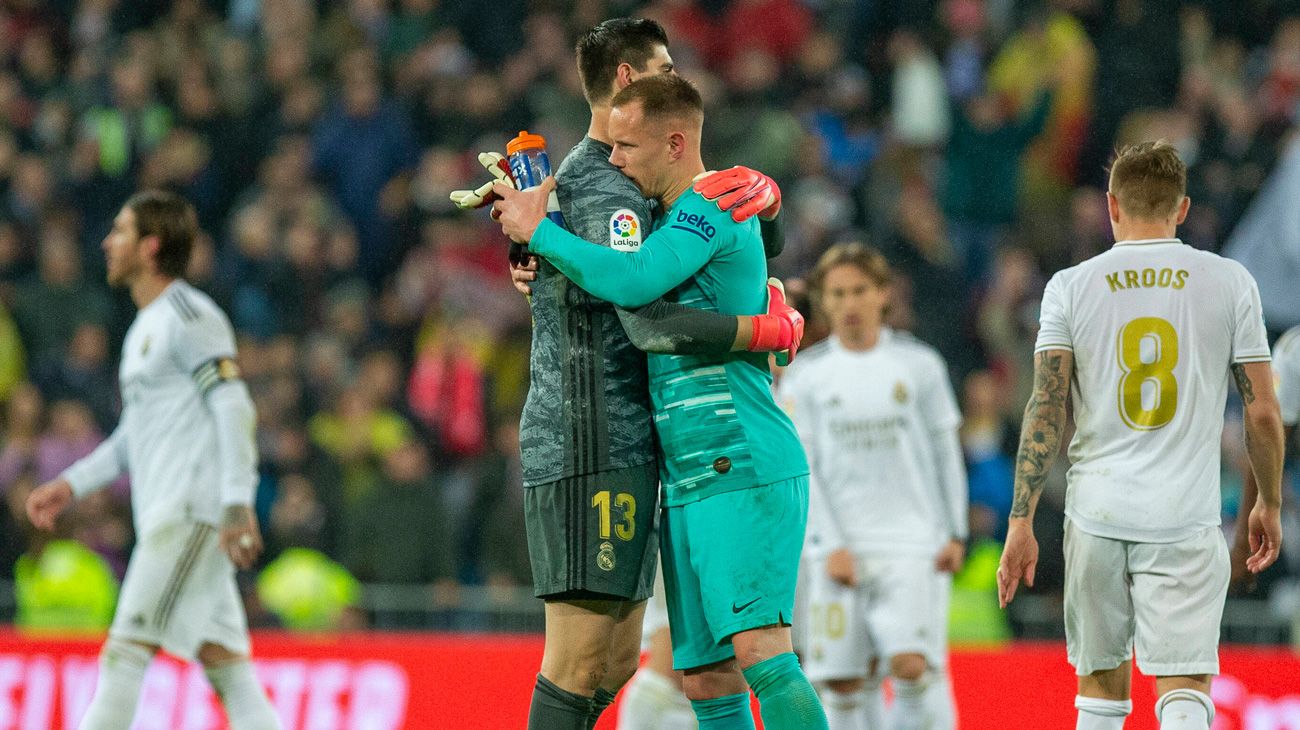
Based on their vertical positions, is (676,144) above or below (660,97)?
below

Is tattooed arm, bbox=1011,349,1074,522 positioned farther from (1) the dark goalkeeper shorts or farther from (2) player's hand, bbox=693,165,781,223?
(1) the dark goalkeeper shorts

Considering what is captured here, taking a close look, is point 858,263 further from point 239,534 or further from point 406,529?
point 406,529

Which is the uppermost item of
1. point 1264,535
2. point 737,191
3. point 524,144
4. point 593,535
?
point 524,144

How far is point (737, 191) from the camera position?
195 inches

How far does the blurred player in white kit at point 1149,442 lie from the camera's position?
532 centimetres

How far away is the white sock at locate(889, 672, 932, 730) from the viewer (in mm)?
7586

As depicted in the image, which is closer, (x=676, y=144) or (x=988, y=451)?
(x=676, y=144)

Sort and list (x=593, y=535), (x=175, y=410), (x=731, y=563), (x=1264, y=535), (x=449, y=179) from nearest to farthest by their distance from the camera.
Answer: (x=731, y=563) → (x=593, y=535) → (x=1264, y=535) → (x=175, y=410) → (x=449, y=179)

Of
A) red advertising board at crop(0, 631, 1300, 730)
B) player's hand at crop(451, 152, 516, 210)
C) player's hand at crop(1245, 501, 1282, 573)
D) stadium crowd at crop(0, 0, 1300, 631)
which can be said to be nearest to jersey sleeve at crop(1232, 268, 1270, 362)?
player's hand at crop(1245, 501, 1282, 573)

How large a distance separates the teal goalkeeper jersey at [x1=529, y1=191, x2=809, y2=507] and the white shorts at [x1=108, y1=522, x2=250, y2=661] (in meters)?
2.79

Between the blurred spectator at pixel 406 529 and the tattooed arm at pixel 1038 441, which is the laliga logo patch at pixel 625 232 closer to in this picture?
the tattooed arm at pixel 1038 441

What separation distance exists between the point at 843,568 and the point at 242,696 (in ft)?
8.82

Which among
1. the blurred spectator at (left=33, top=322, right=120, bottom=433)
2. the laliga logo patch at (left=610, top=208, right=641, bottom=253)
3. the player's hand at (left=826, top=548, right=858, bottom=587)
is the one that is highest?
the blurred spectator at (left=33, top=322, right=120, bottom=433)

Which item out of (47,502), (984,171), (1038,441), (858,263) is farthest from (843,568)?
(984,171)
